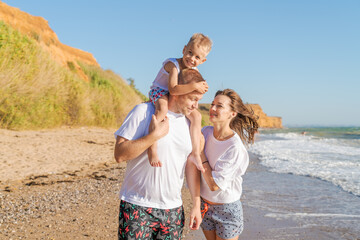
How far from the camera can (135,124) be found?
2170 mm

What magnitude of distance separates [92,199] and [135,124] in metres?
5.51

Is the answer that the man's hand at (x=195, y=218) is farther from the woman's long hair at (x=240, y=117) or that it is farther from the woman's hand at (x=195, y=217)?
the woman's long hair at (x=240, y=117)

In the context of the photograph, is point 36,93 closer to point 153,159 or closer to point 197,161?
point 197,161

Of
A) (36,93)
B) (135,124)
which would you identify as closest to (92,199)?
(135,124)

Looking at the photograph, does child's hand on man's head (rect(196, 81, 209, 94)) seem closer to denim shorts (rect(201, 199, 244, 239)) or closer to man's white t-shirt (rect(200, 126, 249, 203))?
man's white t-shirt (rect(200, 126, 249, 203))

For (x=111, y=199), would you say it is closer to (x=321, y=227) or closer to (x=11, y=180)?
(x=11, y=180)

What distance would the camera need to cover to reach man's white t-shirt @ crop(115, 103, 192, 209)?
2166 millimetres

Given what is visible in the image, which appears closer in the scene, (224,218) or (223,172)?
(223,172)

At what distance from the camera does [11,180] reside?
27.5 feet

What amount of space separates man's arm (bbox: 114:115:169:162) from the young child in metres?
0.07

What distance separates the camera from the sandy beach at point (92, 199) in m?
5.52

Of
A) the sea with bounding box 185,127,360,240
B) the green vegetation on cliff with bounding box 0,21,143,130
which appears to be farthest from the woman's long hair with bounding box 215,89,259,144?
the green vegetation on cliff with bounding box 0,21,143,130

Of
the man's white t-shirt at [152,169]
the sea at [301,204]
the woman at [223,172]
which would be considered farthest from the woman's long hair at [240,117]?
the sea at [301,204]

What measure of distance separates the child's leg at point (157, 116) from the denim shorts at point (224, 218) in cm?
92
